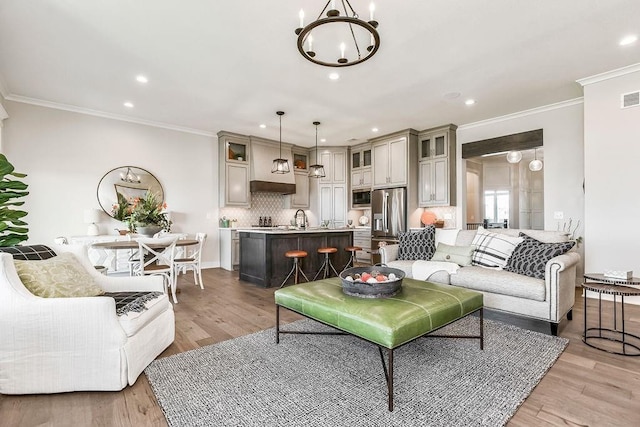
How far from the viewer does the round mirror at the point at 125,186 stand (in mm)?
5496

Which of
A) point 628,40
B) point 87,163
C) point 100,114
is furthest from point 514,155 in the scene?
point 87,163

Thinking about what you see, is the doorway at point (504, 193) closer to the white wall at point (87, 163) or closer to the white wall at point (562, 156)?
the white wall at point (562, 156)

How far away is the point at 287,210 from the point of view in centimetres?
809

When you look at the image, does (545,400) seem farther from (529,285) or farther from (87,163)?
(87,163)

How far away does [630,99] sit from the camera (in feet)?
12.7

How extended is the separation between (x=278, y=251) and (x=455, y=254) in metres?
2.56

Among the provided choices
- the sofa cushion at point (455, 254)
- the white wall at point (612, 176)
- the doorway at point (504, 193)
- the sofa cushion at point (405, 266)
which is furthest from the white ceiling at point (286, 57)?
the doorway at point (504, 193)

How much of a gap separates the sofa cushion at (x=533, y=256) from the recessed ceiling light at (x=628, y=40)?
2.15 m

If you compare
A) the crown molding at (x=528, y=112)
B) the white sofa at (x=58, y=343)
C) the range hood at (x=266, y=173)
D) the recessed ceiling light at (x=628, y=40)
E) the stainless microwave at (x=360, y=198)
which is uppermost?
the recessed ceiling light at (x=628, y=40)

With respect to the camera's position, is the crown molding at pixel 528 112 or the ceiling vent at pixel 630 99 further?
the crown molding at pixel 528 112

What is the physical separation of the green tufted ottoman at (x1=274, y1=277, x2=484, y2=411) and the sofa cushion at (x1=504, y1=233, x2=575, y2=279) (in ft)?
3.33

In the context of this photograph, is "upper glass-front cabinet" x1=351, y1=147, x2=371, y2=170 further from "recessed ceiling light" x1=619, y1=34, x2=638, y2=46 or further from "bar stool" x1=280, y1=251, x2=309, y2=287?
"recessed ceiling light" x1=619, y1=34, x2=638, y2=46

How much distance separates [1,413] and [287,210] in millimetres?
6534

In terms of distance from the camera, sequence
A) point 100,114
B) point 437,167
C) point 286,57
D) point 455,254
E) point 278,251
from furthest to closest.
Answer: point 437,167, point 100,114, point 278,251, point 455,254, point 286,57
